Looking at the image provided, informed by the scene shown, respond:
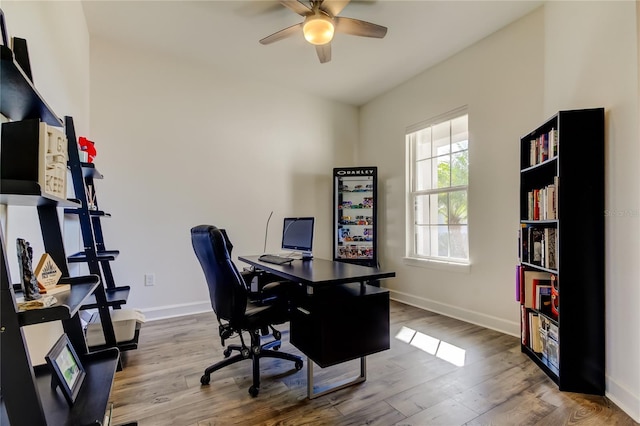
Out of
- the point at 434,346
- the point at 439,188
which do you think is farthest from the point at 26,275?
the point at 439,188

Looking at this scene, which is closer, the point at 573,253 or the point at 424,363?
the point at 573,253

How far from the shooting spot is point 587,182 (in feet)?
6.40

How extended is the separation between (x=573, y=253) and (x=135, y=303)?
149 inches

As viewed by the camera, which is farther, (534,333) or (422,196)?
(422,196)

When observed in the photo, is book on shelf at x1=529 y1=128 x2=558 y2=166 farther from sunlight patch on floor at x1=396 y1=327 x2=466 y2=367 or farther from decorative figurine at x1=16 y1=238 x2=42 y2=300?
decorative figurine at x1=16 y1=238 x2=42 y2=300

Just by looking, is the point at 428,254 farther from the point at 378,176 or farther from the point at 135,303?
the point at 135,303

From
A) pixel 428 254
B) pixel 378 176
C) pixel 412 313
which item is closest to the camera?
pixel 412 313

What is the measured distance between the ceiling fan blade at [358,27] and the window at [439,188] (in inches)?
55.3

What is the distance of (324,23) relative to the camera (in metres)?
2.42

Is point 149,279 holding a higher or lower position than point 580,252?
lower

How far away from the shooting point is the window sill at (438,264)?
3340mm

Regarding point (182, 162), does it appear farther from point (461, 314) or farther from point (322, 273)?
point (461, 314)

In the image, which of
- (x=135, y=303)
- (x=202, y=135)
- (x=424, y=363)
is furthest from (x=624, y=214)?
(x=135, y=303)

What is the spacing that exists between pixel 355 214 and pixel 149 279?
8.66 feet
